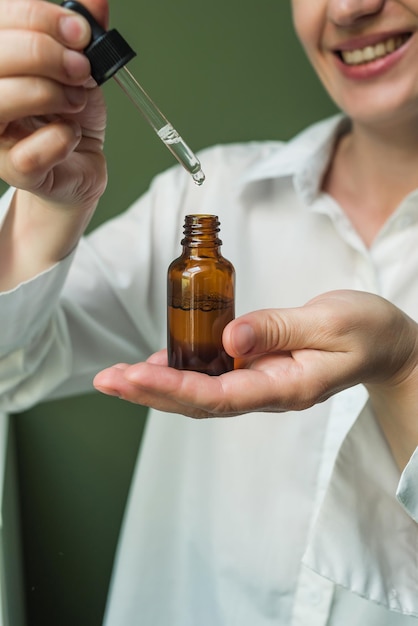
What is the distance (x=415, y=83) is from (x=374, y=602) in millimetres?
566

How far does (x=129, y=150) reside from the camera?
111cm

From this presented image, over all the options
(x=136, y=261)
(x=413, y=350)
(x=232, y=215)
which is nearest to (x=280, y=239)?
(x=232, y=215)

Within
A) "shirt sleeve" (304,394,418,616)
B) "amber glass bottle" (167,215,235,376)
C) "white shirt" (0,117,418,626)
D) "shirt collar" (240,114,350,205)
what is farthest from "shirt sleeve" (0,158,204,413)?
"shirt sleeve" (304,394,418,616)

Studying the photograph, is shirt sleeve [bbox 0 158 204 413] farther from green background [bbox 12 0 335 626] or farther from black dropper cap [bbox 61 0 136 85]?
black dropper cap [bbox 61 0 136 85]

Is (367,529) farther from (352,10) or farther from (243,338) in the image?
(352,10)

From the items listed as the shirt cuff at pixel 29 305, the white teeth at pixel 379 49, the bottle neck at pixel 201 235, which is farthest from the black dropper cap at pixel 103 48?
the white teeth at pixel 379 49

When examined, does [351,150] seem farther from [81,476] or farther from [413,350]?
[81,476]

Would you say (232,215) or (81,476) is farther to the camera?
(81,476)

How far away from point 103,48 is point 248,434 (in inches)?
19.7

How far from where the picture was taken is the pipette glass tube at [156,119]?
55cm

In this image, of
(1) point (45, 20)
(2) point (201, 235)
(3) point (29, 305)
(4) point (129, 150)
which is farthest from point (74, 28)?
(4) point (129, 150)

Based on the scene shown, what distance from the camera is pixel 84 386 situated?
3.05 feet

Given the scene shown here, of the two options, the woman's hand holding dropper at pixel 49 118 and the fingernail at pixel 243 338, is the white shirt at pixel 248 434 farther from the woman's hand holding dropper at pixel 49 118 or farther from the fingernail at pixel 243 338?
the fingernail at pixel 243 338

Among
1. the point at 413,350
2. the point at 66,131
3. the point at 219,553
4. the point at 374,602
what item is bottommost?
the point at 374,602
